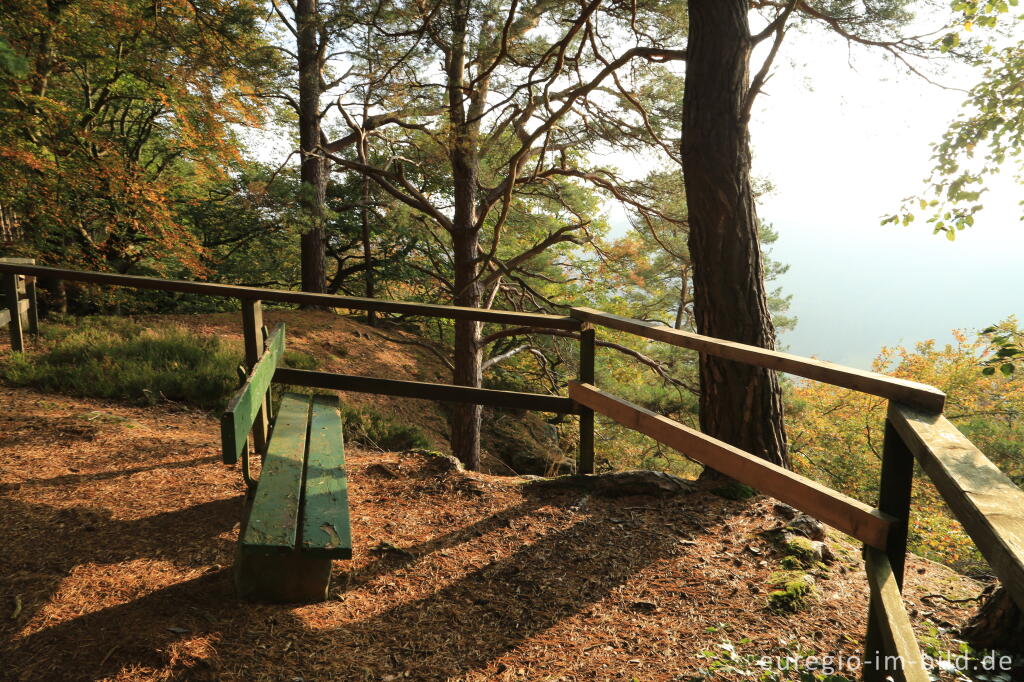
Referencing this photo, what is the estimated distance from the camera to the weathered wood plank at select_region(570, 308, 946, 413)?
6.10 ft

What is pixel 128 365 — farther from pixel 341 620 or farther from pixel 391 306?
pixel 341 620

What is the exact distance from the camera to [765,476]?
2.54 metres

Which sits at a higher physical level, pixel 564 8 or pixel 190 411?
pixel 564 8

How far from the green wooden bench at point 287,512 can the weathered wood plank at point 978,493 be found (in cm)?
182

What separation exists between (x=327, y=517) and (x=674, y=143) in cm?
787

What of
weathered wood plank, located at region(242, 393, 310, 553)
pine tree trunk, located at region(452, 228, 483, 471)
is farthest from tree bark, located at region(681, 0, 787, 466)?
pine tree trunk, located at region(452, 228, 483, 471)

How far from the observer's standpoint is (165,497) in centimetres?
367

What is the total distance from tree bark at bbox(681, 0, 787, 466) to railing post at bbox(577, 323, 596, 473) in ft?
2.82

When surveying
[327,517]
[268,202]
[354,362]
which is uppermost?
[268,202]

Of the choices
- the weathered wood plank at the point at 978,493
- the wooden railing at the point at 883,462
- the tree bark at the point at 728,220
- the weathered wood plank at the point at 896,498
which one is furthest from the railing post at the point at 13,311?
the weathered wood plank at the point at 978,493

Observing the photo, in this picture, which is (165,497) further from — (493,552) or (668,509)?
(668,509)

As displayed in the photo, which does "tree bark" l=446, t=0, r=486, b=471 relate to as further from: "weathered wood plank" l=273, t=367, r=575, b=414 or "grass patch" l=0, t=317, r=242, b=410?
"weathered wood plank" l=273, t=367, r=575, b=414

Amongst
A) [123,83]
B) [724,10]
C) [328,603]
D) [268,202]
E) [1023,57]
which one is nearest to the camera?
[328,603]

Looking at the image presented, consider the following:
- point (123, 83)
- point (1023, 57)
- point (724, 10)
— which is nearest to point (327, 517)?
point (724, 10)
